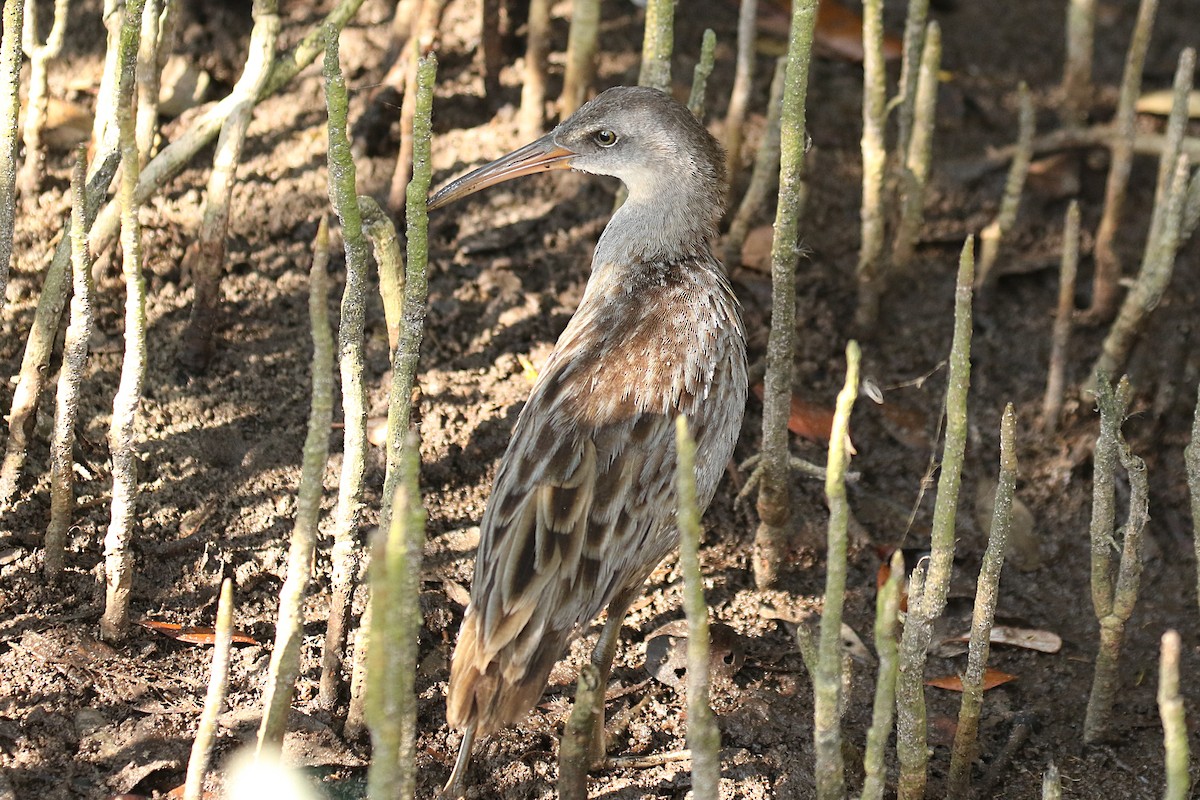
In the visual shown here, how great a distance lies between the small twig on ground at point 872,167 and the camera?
4.02m

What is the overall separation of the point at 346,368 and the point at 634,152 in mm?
1236

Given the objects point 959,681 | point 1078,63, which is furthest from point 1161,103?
point 959,681

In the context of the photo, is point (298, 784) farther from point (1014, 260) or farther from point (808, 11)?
point (1014, 260)

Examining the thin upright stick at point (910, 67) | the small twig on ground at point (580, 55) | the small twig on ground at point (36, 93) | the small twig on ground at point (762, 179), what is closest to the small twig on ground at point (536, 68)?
the small twig on ground at point (580, 55)

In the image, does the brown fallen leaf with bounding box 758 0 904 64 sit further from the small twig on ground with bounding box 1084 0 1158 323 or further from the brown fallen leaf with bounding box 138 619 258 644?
the brown fallen leaf with bounding box 138 619 258 644

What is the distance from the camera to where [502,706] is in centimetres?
299

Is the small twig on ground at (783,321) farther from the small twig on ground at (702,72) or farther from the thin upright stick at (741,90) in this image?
the thin upright stick at (741,90)

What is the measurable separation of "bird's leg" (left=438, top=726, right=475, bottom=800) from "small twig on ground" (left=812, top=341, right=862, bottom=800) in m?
0.79

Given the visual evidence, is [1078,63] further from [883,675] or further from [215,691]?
[215,691]

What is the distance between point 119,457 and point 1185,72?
304 centimetres

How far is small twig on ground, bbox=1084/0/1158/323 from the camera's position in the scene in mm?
4477

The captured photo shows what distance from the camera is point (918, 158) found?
14.5 ft

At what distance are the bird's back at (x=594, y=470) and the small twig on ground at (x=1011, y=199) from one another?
130 centimetres

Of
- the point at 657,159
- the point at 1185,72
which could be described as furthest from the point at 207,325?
the point at 1185,72
